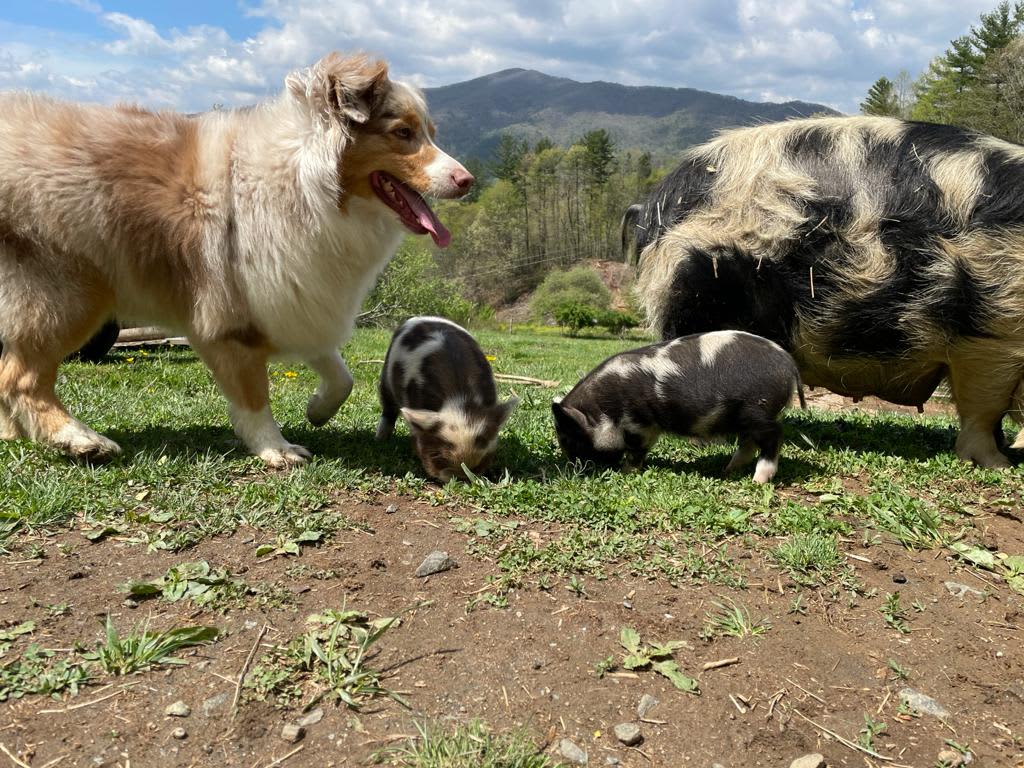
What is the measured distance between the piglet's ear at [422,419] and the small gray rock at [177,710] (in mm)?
2136

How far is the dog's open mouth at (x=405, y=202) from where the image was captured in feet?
13.3

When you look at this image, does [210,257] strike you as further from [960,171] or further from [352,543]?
[960,171]

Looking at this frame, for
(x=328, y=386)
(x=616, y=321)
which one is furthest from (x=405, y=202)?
(x=616, y=321)

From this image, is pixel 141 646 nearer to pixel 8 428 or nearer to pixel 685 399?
pixel 8 428

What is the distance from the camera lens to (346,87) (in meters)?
3.86

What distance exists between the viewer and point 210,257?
13.2 ft

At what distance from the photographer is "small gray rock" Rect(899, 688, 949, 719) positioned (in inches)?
102

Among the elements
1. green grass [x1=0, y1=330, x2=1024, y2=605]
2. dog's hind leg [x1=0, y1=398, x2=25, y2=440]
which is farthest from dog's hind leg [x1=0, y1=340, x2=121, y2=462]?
dog's hind leg [x1=0, y1=398, x2=25, y2=440]

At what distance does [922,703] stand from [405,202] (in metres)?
3.20

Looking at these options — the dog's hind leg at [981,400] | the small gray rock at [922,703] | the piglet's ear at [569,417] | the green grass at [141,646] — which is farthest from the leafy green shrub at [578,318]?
the green grass at [141,646]

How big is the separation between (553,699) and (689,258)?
10.7 ft

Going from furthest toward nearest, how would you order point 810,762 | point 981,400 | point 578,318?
point 578,318 < point 981,400 < point 810,762

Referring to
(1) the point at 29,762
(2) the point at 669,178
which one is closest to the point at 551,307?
(2) the point at 669,178

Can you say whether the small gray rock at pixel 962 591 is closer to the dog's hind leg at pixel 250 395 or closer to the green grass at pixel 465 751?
the green grass at pixel 465 751
